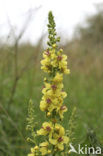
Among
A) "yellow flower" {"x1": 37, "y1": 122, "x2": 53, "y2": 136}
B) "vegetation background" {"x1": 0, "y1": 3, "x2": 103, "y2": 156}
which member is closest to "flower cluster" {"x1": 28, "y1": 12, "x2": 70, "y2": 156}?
"yellow flower" {"x1": 37, "y1": 122, "x2": 53, "y2": 136}

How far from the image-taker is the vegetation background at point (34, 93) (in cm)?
247

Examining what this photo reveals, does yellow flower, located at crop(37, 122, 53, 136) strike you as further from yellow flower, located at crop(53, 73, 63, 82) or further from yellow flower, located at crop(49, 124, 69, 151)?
yellow flower, located at crop(53, 73, 63, 82)

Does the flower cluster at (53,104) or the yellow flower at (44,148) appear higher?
the flower cluster at (53,104)

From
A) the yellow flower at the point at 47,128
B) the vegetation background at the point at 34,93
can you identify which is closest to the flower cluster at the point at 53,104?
the yellow flower at the point at 47,128

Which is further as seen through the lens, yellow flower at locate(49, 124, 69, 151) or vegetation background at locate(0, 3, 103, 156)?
vegetation background at locate(0, 3, 103, 156)

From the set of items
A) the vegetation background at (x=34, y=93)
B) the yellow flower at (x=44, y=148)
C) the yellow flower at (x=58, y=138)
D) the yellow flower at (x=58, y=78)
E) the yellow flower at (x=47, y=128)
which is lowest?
the yellow flower at (x=44, y=148)

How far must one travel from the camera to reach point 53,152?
122 centimetres

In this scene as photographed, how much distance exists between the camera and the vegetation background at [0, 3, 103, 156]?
8.11 feet

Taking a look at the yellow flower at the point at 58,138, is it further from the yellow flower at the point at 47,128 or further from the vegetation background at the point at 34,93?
the vegetation background at the point at 34,93

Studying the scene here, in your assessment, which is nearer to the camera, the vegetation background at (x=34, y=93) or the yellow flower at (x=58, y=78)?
the yellow flower at (x=58, y=78)

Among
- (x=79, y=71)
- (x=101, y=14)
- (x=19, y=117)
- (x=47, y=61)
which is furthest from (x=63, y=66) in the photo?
(x=101, y=14)

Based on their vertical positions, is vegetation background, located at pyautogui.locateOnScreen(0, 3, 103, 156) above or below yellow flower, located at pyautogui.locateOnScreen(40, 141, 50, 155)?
above

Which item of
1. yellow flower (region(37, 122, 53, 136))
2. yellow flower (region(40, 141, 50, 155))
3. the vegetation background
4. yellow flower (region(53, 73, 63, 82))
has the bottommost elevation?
yellow flower (region(40, 141, 50, 155))

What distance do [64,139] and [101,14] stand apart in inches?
750
